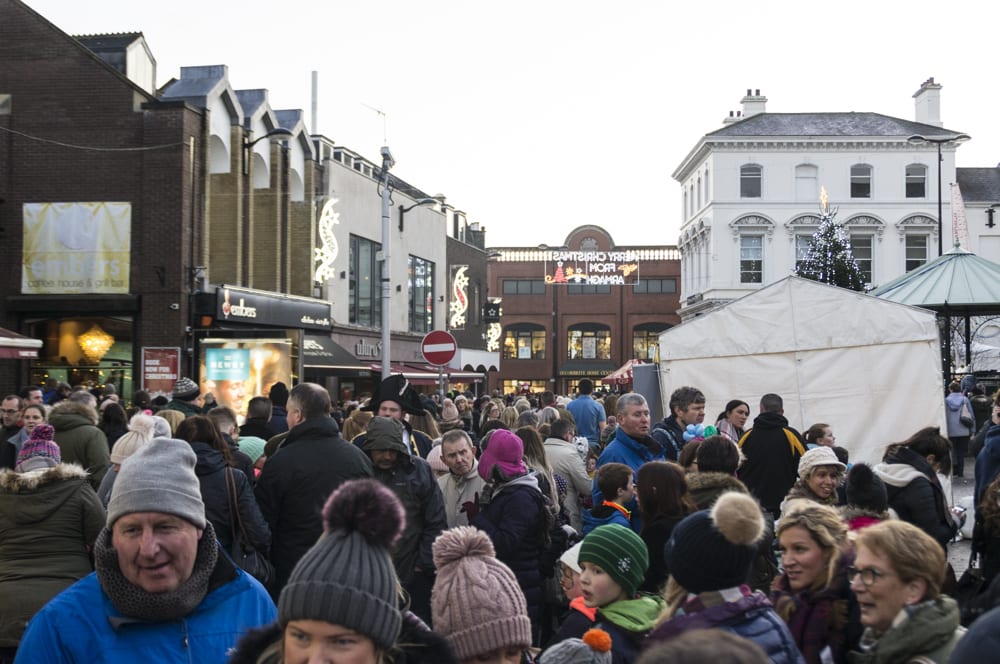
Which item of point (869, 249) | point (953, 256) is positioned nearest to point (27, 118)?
point (953, 256)

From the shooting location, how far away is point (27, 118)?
74.0 ft

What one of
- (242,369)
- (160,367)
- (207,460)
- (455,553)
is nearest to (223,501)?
(207,460)

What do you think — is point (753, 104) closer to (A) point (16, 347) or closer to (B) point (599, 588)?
(A) point (16, 347)

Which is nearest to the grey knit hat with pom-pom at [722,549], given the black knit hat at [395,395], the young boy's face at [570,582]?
the young boy's face at [570,582]

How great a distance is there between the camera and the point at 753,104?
62.7 metres

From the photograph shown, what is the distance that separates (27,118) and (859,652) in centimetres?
2261

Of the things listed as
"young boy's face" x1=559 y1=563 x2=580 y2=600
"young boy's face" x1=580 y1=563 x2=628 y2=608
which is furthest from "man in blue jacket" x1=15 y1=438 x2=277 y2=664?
"young boy's face" x1=559 y1=563 x2=580 y2=600

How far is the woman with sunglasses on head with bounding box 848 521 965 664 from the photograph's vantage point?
354 centimetres

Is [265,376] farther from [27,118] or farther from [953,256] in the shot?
[953,256]

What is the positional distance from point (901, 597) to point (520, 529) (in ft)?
9.45

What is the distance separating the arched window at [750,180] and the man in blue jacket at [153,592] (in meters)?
59.8

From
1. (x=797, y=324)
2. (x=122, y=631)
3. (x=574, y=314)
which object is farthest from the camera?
(x=574, y=314)

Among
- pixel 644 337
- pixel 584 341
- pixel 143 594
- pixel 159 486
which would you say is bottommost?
pixel 143 594

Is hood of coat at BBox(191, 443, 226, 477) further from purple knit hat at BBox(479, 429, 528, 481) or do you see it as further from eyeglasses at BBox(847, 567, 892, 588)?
eyeglasses at BBox(847, 567, 892, 588)
